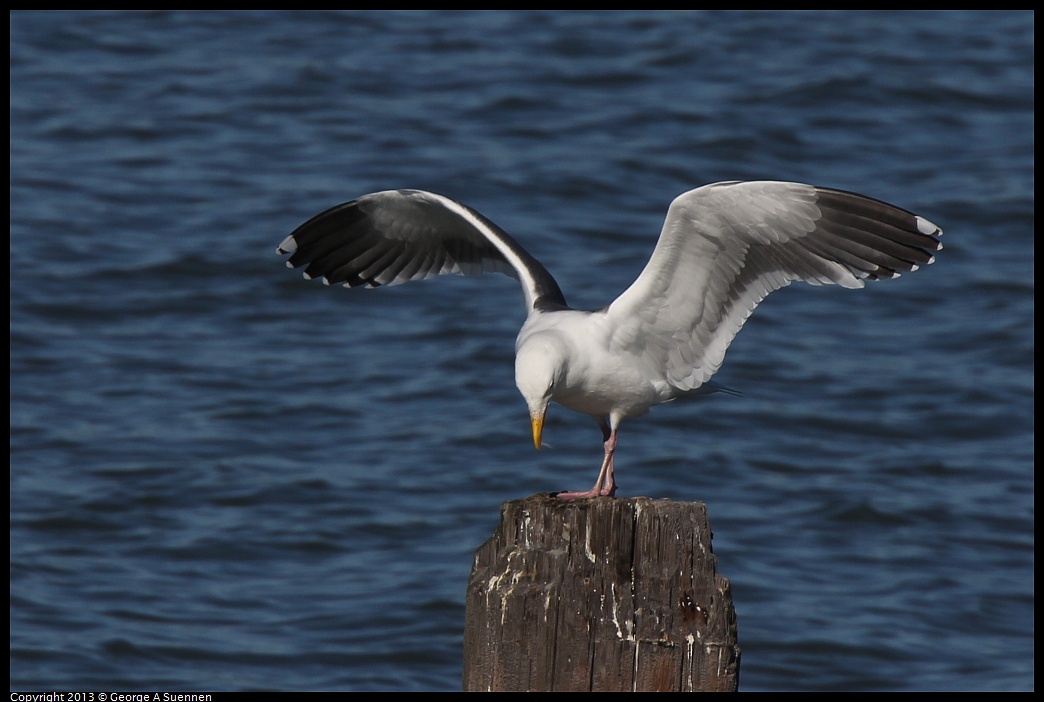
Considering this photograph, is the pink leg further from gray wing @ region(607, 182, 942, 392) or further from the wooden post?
the wooden post

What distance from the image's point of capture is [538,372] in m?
5.46

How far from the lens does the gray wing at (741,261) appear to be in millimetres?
5840

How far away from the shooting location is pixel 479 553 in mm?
4527

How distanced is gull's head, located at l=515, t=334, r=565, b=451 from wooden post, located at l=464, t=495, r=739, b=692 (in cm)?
103

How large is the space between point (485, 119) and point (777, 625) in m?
9.00

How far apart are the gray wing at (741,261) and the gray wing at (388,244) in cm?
118

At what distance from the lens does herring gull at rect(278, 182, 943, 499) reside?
5695 mm

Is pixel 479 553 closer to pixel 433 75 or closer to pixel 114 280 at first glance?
pixel 114 280

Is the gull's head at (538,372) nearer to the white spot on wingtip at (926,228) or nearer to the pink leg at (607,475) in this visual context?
the pink leg at (607,475)

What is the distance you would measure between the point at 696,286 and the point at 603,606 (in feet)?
6.54

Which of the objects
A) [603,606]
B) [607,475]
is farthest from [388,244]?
[603,606]

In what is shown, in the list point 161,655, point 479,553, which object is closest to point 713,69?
point 161,655

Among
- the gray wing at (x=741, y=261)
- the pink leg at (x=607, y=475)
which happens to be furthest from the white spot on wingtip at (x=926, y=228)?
the pink leg at (x=607, y=475)

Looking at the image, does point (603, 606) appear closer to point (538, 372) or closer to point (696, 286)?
point (538, 372)
